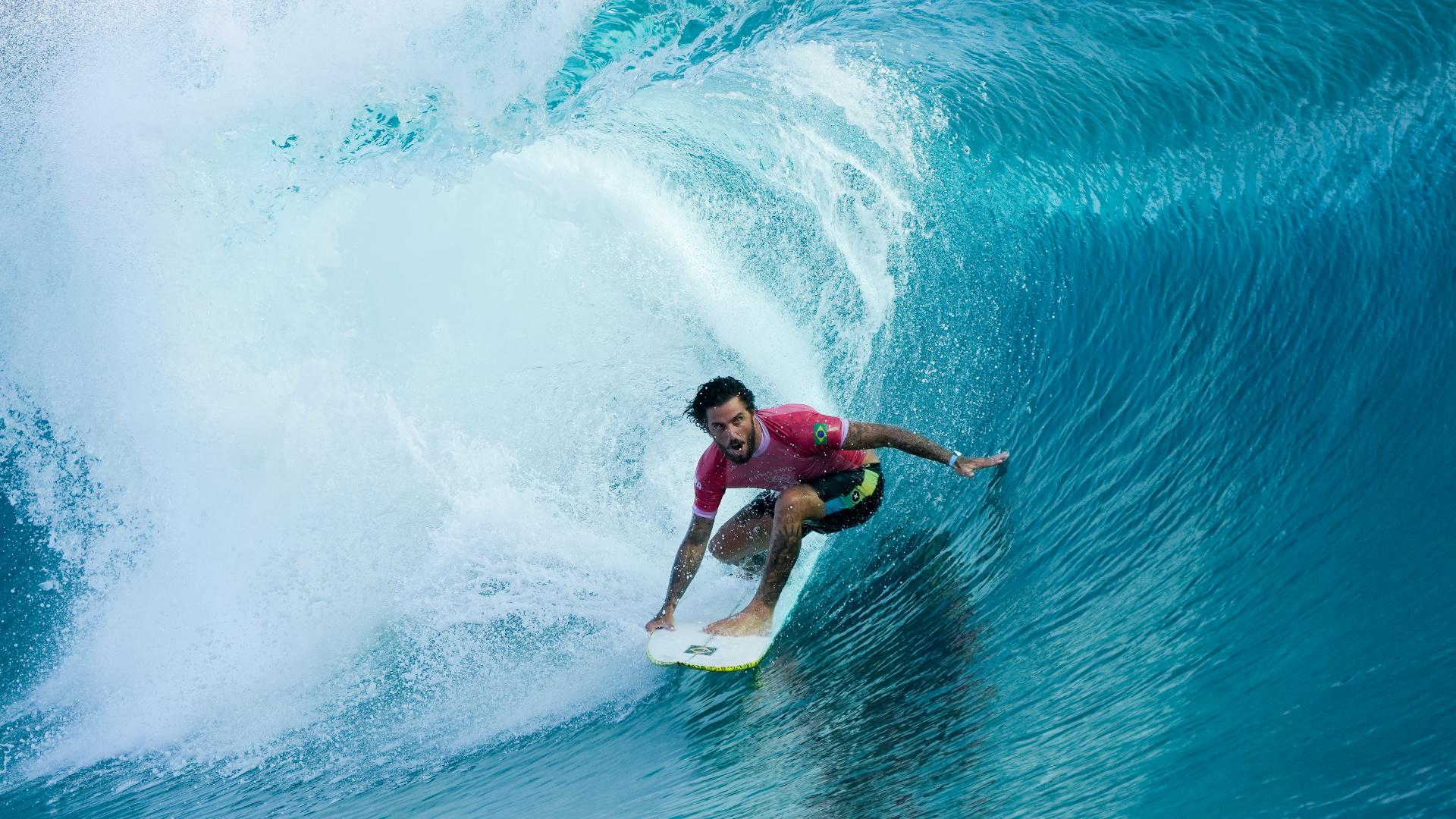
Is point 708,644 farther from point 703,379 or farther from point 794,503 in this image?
point 703,379

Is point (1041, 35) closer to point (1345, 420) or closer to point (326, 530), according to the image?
point (1345, 420)

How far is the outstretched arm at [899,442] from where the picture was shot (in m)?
4.04

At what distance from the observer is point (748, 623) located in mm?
3979

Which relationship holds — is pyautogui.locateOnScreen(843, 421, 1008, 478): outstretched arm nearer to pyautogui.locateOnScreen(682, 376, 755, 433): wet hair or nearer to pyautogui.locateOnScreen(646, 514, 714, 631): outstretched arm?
pyautogui.locateOnScreen(682, 376, 755, 433): wet hair

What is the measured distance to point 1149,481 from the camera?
3859mm

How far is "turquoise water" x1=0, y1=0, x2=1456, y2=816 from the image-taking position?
288 cm

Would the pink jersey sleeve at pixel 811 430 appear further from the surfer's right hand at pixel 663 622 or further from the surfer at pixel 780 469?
the surfer's right hand at pixel 663 622

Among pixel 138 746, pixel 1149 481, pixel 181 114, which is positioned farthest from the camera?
pixel 181 114

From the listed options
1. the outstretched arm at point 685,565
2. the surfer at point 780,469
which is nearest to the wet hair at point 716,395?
the surfer at point 780,469

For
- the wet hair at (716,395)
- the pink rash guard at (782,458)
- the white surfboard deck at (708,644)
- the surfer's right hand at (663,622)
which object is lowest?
the white surfboard deck at (708,644)

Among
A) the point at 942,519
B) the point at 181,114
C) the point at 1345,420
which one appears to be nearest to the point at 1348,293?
the point at 1345,420

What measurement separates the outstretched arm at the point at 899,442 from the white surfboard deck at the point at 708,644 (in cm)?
67

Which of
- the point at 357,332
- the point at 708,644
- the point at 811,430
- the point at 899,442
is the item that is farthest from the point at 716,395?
the point at 357,332

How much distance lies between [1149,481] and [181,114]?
600 centimetres
